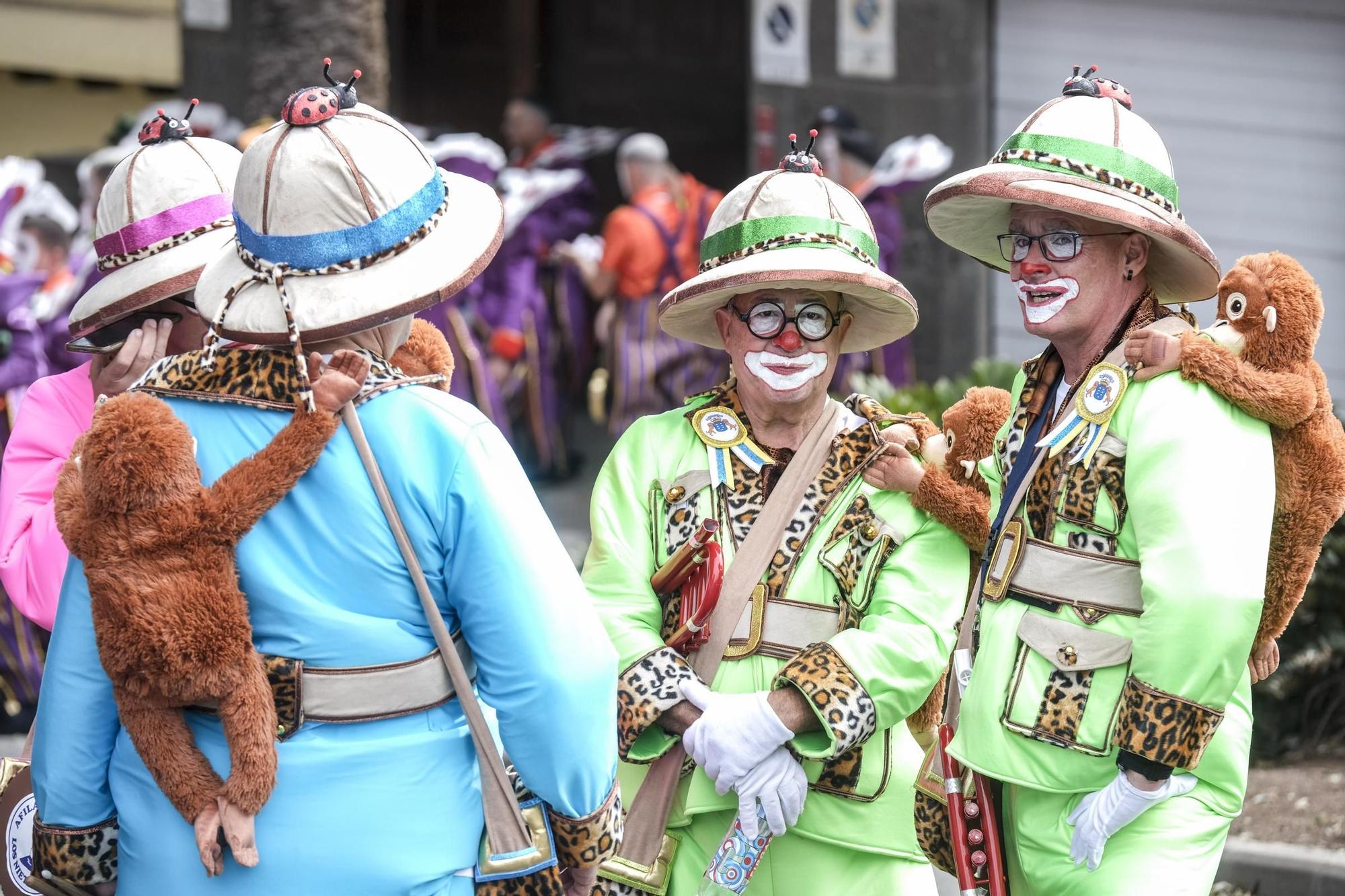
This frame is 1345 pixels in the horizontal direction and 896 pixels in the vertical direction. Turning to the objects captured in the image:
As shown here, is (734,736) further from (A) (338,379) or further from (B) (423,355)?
(A) (338,379)

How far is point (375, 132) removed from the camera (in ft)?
8.62

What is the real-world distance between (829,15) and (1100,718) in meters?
10.2

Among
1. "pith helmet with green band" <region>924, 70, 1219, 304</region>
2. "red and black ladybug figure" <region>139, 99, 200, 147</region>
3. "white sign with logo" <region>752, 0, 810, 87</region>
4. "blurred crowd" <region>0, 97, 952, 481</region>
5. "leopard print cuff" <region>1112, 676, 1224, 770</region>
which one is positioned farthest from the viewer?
"white sign with logo" <region>752, 0, 810, 87</region>

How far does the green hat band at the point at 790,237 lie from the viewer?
11.7 ft

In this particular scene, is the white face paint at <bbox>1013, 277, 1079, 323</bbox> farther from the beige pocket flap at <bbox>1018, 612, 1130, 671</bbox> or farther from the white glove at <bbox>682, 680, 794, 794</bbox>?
the white glove at <bbox>682, 680, 794, 794</bbox>

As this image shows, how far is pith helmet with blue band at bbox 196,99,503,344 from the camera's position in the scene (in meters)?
2.57

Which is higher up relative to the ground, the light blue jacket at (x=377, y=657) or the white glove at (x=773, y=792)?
the light blue jacket at (x=377, y=657)

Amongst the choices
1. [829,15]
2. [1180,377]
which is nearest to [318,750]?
[1180,377]

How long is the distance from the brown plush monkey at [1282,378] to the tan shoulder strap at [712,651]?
2.65ft

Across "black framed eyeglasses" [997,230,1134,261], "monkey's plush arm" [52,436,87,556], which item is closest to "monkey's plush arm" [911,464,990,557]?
"black framed eyeglasses" [997,230,1134,261]

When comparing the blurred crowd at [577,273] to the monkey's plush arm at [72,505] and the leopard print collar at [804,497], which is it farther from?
the monkey's plush arm at [72,505]

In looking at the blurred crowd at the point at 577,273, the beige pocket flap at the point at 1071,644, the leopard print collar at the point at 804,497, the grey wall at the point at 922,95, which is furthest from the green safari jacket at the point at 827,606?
the grey wall at the point at 922,95

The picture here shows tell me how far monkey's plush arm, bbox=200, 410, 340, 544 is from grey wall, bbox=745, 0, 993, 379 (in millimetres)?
10281

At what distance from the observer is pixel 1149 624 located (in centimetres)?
295
